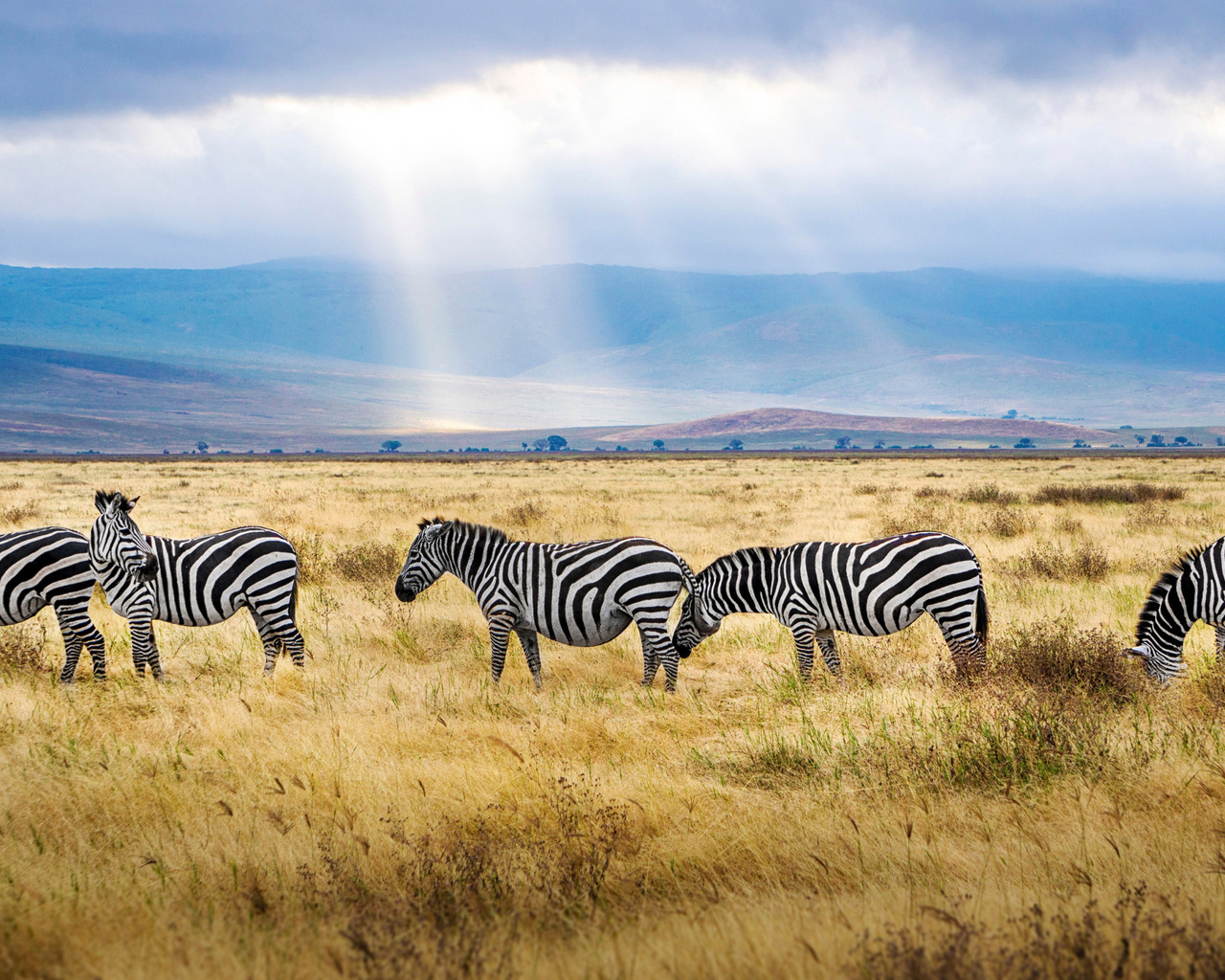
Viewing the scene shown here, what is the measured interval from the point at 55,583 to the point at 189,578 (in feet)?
3.98

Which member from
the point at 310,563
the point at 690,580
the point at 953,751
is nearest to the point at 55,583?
the point at 690,580

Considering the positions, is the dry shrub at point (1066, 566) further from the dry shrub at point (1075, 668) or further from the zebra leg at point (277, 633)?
the zebra leg at point (277, 633)

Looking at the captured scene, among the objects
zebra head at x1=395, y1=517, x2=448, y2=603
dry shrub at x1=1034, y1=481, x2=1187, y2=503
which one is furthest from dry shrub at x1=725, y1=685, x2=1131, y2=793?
dry shrub at x1=1034, y1=481, x2=1187, y2=503

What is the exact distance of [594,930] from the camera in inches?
165

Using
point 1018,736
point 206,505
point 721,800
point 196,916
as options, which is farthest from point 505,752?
point 206,505

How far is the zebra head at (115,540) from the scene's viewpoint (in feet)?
28.6

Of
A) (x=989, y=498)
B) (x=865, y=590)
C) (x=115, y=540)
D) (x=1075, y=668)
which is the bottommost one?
(x=1075, y=668)

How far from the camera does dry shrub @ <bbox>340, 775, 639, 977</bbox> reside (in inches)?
152

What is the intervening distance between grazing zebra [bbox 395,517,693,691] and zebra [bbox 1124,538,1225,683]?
4334mm

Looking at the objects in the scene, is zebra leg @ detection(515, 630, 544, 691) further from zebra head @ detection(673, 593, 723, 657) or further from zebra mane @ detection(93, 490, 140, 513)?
zebra mane @ detection(93, 490, 140, 513)

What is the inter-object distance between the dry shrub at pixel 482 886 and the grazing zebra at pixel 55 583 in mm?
5404

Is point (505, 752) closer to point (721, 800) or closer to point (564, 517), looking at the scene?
point (721, 800)

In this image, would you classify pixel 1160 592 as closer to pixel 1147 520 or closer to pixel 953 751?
pixel 953 751

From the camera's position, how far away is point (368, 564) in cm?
1666
